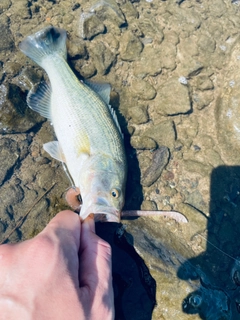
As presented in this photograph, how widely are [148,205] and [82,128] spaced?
1732 millimetres

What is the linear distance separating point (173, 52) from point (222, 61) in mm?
1010

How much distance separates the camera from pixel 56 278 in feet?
7.77

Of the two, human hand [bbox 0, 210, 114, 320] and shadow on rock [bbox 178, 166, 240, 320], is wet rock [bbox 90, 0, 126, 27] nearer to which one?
shadow on rock [bbox 178, 166, 240, 320]

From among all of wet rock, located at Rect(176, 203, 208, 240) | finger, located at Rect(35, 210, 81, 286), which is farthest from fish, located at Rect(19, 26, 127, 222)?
wet rock, located at Rect(176, 203, 208, 240)

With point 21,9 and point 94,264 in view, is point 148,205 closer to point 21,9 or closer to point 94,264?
point 94,264

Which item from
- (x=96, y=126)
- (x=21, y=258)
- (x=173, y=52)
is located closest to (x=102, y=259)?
(x=21, y=258)

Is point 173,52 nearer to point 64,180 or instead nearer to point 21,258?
point 64,180

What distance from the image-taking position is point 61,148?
163 inches

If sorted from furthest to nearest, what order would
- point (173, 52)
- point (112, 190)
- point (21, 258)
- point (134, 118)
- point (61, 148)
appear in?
point (173, 52)
point (134, 118)
point (61, 148)
point (112, 190)
point (21, 258)

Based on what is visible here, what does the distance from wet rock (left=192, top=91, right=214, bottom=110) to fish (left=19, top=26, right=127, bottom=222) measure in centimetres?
185

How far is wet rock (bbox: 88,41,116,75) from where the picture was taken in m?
5.03

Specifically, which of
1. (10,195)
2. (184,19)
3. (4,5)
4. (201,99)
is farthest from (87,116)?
(184,19)

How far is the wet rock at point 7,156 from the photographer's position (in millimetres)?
4422

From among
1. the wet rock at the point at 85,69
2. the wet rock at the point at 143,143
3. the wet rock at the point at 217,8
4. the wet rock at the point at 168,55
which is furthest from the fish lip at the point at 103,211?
the wet rock at the point at 217,8
